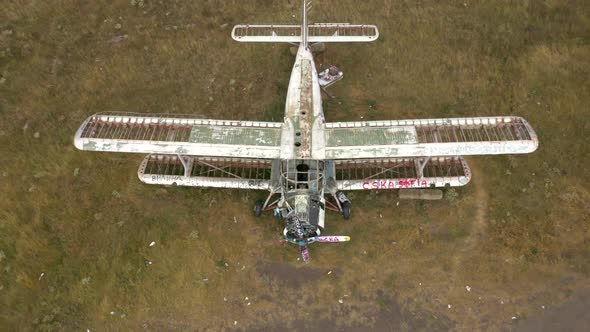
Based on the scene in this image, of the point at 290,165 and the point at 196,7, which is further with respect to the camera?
the point at 196,7

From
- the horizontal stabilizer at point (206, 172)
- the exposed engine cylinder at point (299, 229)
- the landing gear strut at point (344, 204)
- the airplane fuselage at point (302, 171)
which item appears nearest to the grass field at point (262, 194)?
the landing gear strut at point (344, 204)

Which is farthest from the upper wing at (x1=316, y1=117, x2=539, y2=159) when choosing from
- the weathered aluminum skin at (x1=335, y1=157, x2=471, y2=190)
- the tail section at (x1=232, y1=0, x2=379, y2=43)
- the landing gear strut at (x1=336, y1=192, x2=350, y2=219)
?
the tail section at (x1=232, y1=0, x2=379, y2=43)

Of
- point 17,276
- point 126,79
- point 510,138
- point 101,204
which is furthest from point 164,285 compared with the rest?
point 510,138

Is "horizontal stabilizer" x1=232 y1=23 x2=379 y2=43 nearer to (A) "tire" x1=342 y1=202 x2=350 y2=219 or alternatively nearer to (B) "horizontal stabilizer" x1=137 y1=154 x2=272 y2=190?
(B) "horizontal stabilizer" x1=137 y1=154 x2=272 y2=190

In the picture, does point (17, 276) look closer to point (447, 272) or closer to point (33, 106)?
point (33, 106)

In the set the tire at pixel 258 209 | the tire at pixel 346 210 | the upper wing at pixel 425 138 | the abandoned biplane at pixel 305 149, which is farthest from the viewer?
the tire at pixel 258 209

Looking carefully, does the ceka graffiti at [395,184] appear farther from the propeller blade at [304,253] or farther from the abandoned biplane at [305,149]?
the propeller blade at [304,253]
